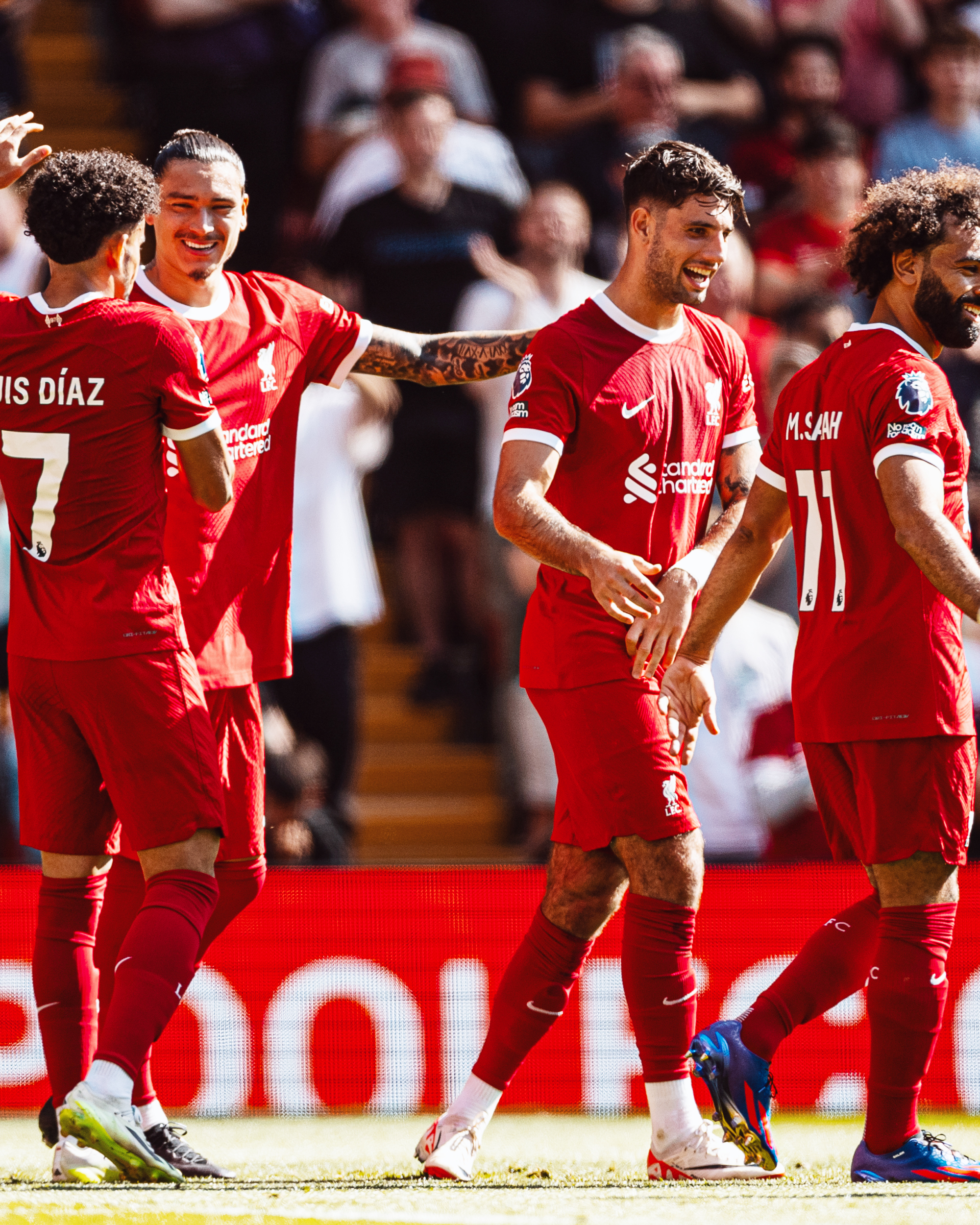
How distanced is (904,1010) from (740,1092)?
0.56m

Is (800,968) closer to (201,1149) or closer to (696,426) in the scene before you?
(696,426)

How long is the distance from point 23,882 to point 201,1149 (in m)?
1.44

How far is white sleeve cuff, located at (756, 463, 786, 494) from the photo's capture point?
15.1 feet

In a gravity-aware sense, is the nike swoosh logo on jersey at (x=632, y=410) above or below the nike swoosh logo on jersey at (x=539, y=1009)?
above

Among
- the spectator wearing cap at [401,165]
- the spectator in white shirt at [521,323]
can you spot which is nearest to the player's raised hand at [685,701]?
the spectator in white shirt at [521,323]

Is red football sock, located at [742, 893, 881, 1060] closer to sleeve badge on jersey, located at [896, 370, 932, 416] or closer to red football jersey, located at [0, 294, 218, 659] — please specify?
sleeve badge on jersey, located at [896, 370, 932, 416]

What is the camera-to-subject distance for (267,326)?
4.89 m

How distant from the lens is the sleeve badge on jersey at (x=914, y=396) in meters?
4.14

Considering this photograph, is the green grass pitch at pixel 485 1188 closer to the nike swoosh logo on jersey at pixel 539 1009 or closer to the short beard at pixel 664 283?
the nike swoosh logo on jersey at pixel 539 1009

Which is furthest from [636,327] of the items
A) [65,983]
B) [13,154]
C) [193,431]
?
[65,983]

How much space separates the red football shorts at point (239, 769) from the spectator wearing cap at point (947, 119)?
6.86m

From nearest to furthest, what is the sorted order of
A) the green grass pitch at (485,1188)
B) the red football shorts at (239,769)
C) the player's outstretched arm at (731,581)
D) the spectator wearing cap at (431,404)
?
the green grass pitch at (485,1188), the player's outstretched arm at (731,581), the red football shorts at (239,769), the spectator wearing cap at (431,404)

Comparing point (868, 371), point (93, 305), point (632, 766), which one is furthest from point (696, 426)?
point (93, 305)

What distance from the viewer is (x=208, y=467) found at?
4293 mm
